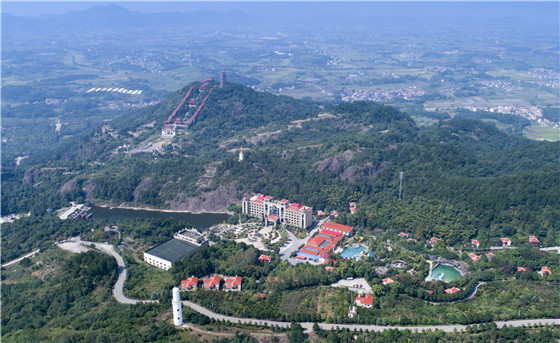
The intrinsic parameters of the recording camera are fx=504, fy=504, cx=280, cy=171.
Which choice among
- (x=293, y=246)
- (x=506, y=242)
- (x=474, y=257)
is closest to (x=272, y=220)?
(x=293, y=246)

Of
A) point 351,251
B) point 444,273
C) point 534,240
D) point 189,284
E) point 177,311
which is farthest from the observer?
point 351,251

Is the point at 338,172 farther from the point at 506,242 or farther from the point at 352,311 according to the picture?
the point at 352,311

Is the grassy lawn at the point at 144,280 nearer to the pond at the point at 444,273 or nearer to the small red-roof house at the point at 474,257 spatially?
the pond at the point at 444,273

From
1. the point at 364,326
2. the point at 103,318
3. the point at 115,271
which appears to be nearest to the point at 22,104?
the point at 115,271

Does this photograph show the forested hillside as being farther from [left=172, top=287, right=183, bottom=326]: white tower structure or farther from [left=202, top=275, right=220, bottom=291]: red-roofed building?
[left=172, top=287, right=183, bottom=326]: white tower structure

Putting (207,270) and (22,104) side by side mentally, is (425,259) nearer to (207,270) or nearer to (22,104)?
(207,270)

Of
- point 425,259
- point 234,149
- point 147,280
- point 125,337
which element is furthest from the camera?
point 234,149

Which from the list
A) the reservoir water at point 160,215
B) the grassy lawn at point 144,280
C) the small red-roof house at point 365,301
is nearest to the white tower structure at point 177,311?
the grassy lawn at point 144,280
